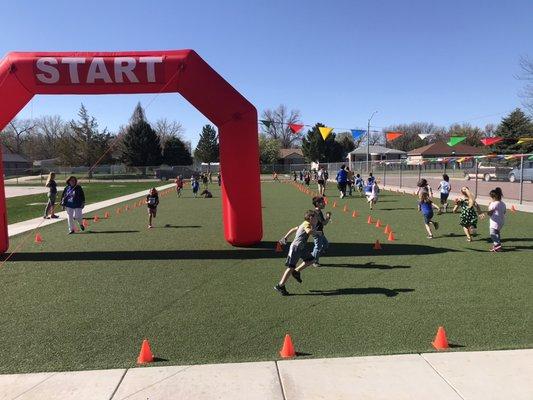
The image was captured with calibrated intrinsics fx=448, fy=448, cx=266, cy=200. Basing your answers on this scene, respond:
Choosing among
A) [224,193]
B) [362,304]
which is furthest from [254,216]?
[362,304]

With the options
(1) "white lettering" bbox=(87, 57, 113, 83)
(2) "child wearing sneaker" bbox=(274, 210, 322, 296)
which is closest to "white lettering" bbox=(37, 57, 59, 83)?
(1) "white lettering" bbox=(87, 57, 113, 83)

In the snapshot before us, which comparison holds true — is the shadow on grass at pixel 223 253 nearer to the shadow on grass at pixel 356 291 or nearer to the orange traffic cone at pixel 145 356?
the shadow on grass at pixel 356 291

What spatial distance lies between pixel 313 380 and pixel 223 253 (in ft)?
19.0

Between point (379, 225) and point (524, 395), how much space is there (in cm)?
962

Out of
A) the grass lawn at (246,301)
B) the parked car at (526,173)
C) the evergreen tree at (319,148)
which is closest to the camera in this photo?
the grass lawn at (246,301)

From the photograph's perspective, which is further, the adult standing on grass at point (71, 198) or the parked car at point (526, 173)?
the parked car at point (526, 173)

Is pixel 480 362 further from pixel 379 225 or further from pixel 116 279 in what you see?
pixel 379 225

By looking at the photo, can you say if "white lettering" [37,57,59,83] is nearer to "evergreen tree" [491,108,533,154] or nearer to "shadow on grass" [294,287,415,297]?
"shadow on grass" [294,287,415,297]

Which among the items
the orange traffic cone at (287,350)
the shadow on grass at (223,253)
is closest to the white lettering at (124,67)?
the shadow on grass at (223,253)

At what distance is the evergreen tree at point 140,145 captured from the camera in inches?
2640

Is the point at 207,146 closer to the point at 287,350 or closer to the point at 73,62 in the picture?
the point at 73,62

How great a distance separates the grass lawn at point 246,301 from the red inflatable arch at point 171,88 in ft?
3.66

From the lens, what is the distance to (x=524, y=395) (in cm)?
366

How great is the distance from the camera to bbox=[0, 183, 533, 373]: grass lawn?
4738mm
